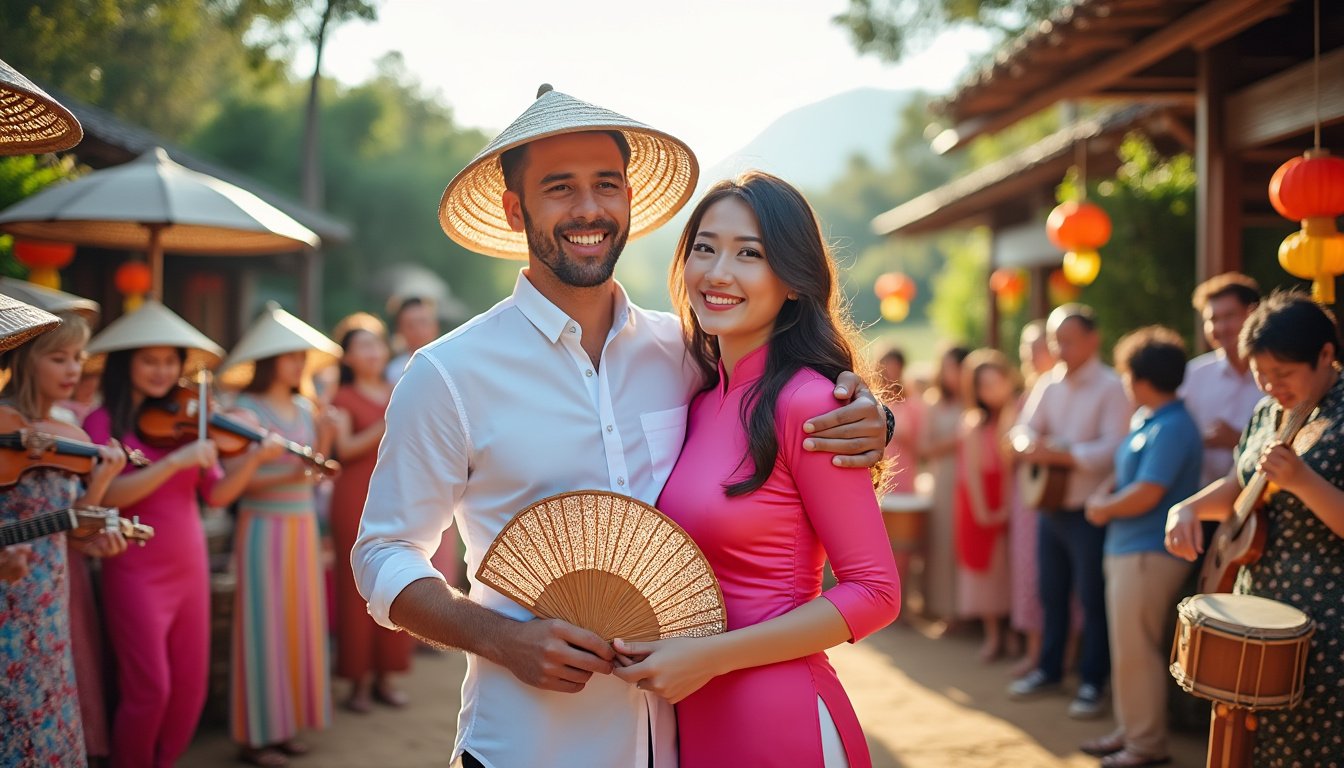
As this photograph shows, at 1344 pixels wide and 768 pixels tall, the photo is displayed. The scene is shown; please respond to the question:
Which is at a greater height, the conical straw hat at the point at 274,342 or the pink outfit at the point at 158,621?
the conical straw hat at the point at 274,342

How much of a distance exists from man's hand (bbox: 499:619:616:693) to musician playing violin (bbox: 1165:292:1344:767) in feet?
7.63

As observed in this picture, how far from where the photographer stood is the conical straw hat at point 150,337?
442cm

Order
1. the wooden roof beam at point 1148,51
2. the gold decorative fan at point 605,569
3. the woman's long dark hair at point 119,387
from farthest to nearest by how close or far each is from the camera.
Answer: the wooden roof beam at point 1148,51 → the woman's long dark hair at point 119,387 → the gold decorative fan at point 605,569

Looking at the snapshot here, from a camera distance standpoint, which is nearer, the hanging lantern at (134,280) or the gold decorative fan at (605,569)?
the gold decorative fan at (605,569)

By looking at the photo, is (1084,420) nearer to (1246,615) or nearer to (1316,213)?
(1316,213)

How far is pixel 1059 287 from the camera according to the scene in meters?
12.1

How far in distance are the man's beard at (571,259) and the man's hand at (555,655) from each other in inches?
31.8

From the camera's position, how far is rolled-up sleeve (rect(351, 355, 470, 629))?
7.12ft

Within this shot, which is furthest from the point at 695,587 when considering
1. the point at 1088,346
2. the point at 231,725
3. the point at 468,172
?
the point at 1088,346

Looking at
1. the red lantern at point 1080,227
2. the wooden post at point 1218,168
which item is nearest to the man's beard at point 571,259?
the wooden post at point 1218,168

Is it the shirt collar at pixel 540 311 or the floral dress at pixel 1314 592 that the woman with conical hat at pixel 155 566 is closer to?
the shirt collar at pixel 540 311

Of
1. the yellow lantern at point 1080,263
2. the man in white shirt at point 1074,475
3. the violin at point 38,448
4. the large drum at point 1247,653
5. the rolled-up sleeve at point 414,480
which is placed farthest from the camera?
the yellow lantern at point 1080,263

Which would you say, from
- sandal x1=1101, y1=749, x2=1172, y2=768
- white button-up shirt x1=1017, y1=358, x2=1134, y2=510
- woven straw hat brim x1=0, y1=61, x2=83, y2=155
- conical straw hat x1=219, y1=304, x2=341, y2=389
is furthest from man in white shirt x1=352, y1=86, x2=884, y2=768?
white button-up shirt x1=1017, y1=358, x2=1134, y2=510

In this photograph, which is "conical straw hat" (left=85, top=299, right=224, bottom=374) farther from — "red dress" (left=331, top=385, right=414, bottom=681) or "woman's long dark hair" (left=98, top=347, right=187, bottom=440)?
"red dress" (left=331, top=385, right=414, bottom=681)
